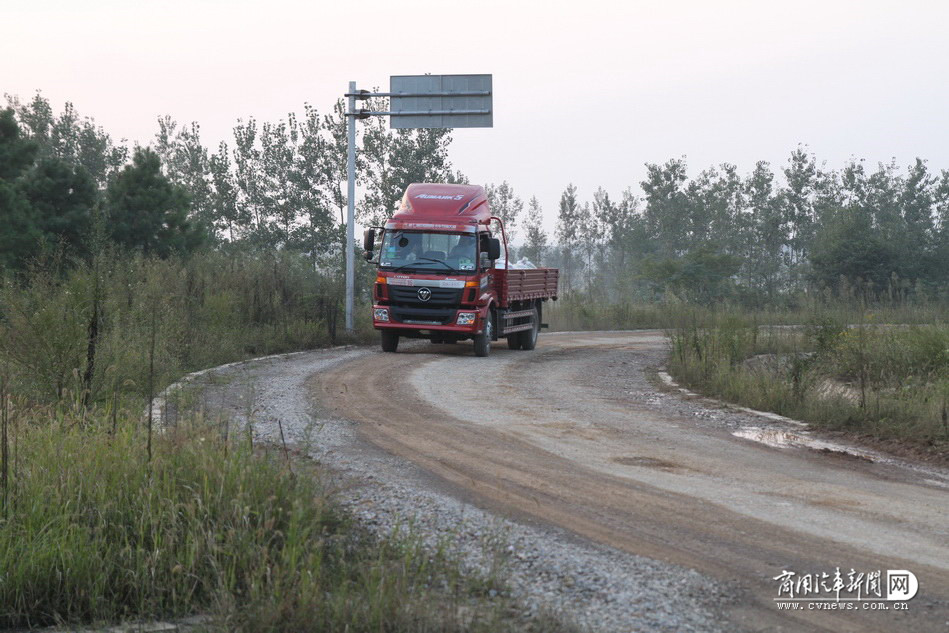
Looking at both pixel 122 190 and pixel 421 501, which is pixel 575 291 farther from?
pixel 421 501

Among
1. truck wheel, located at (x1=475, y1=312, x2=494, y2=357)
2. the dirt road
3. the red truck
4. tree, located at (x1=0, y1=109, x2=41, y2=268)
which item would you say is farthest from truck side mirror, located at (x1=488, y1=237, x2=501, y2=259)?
tree, located at (x1=0, y1=109, x2=41, y2=268)

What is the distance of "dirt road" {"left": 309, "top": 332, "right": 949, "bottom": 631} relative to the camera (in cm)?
552

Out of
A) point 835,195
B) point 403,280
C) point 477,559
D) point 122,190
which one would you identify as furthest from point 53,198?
point 835,195

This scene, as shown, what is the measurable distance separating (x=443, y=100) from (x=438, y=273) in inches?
293

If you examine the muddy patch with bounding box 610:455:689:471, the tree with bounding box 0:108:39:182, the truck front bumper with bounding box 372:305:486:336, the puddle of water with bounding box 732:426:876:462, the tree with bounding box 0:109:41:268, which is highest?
the tree with bounding box 0:108:39:182

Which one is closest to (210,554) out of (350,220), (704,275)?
(350,220)

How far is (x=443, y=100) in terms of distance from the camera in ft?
81.7

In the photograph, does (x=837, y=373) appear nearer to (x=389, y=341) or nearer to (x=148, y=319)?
(x=389, y=341)

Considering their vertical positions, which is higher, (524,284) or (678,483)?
(524,284)

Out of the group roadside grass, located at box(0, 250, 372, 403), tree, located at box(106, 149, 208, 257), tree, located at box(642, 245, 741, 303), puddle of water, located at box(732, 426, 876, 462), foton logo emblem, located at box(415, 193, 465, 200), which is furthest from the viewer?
tree, located at box(642, 245, 741, 303)

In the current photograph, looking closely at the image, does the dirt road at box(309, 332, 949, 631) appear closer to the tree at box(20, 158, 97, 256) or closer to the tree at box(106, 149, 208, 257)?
the tree at box(20, 158, 97, 256)

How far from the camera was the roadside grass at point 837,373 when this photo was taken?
1023 cm

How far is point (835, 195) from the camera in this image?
68812 mm

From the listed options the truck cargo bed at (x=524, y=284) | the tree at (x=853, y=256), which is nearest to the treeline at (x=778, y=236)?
the tree at (x=853, y=256)
